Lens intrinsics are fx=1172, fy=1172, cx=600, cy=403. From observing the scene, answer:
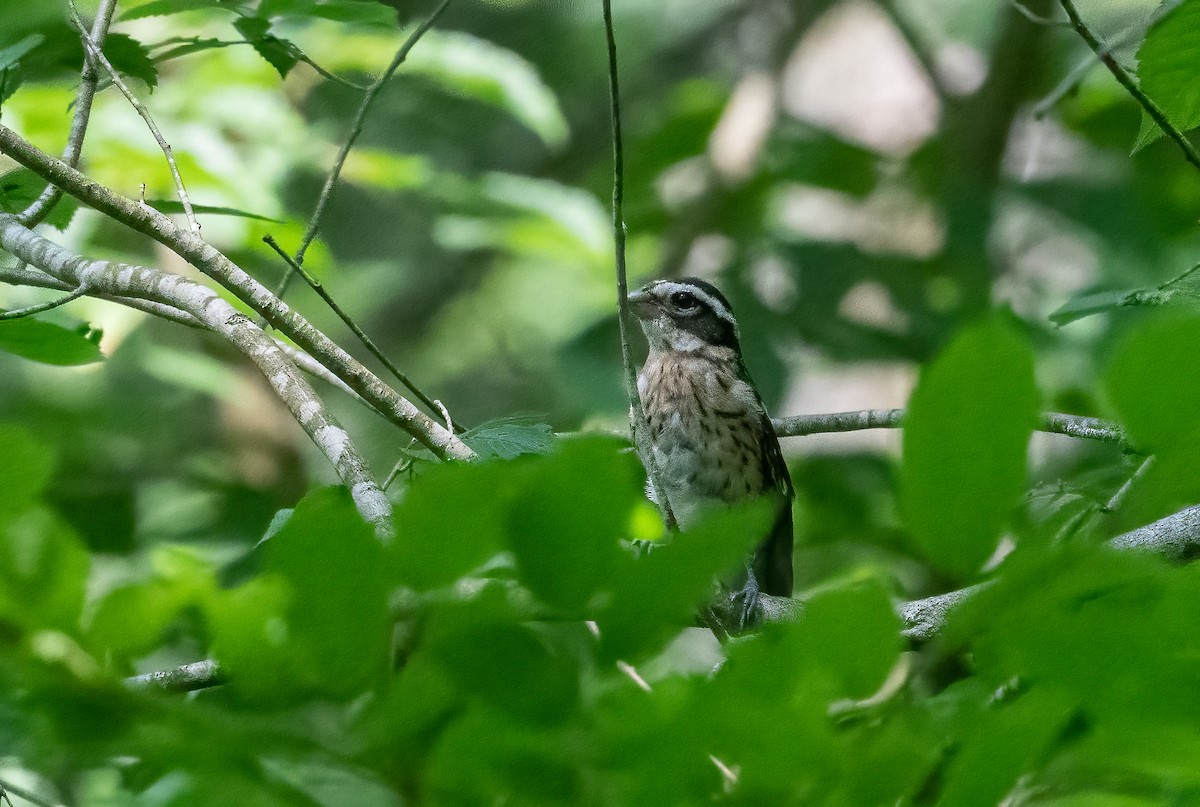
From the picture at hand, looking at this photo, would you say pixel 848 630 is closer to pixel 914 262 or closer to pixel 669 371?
pixel 669 371

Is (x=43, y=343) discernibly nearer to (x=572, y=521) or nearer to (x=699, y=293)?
(x=572, y=521)

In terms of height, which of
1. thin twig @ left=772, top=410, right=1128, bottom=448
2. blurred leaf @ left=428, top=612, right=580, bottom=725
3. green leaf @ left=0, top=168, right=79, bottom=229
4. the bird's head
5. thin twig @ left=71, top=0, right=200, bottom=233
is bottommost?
the bird's head

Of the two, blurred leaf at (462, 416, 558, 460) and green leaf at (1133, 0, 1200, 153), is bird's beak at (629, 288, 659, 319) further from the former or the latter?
green leaf at (1133, 0, 1200, 153)

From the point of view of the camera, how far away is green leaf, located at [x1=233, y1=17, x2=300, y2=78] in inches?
96.4

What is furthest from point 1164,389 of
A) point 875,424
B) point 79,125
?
point 875,424

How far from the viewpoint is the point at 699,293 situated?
4277 millimetres

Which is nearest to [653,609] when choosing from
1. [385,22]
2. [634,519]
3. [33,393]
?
[634,519]

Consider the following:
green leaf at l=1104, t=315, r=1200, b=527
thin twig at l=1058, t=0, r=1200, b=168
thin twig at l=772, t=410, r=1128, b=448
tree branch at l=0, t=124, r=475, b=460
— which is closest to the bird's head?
thin twig at l=772, t=410, r=1128, b=448

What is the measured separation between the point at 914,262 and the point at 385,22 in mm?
3644

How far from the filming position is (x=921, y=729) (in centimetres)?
54

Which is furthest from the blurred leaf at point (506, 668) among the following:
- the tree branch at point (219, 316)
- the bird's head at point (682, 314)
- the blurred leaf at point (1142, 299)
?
the bird's head at point (682, 314)

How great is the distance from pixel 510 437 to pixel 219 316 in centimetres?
58

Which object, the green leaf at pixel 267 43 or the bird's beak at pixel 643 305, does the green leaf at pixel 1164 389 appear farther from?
the bird's beak at pixel 643 305

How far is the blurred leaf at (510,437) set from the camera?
1829 mm
